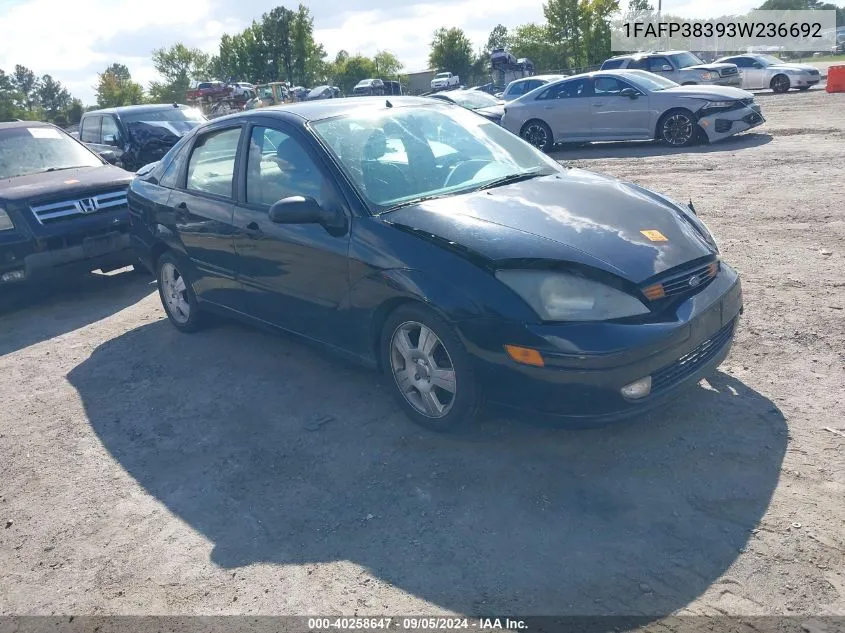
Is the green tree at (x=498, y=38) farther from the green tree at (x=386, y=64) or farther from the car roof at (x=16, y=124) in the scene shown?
the car roof at (x=16, y=124)

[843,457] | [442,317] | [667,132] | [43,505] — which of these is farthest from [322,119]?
[667,132]

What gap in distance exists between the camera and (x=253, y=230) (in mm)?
4777

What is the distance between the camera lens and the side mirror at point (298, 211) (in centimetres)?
412

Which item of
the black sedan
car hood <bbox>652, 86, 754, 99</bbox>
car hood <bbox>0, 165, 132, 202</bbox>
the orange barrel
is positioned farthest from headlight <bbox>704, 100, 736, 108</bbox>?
the orange barrel

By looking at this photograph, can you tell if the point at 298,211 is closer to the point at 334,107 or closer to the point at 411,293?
the point at 411,293

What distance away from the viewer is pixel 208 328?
611cm

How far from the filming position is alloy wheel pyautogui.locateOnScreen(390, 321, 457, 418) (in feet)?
12.5

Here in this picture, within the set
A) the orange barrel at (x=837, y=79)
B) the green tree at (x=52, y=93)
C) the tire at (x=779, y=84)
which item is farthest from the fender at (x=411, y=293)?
the green tree at (x=52, y=93)

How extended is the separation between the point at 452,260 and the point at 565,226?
62 cm

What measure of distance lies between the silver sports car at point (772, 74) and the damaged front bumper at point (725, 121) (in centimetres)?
1365

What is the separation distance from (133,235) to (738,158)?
913 centimetres

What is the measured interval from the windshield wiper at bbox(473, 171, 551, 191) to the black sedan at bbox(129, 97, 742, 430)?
1 centimetres

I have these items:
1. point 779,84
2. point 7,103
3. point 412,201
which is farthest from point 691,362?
point 7,103

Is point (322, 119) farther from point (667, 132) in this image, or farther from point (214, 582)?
point (667, 132)
